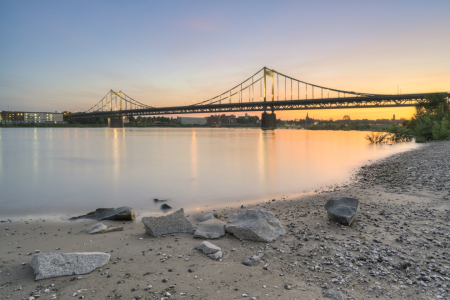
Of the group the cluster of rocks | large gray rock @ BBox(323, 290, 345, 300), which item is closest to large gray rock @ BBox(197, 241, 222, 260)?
the cluster of rocks

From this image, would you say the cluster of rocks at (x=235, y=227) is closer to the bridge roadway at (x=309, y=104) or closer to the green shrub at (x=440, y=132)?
the green shrub at (x=440, y=132)

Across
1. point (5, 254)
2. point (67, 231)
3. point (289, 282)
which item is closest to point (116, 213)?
point (67, 231)

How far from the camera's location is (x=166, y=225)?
4.39 meters

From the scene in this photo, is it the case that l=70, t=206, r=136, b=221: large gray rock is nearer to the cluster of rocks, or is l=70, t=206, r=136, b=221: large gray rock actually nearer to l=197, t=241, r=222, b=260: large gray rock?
the cluster of rocks

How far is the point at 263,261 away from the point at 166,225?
1.82m

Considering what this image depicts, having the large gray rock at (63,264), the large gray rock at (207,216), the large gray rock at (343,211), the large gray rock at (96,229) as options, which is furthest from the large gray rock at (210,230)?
the large gray rock at (343,211)

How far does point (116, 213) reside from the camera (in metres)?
5.33

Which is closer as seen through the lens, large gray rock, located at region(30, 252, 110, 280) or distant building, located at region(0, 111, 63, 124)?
large gray rock, located at region(30, 252, 110, 280)

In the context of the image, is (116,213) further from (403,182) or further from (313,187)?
(403,182)

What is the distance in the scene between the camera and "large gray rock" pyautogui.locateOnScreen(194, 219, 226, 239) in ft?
13.7

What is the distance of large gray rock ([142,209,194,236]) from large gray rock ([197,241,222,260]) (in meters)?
0.74

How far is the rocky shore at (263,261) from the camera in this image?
268cm

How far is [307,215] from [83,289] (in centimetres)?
399

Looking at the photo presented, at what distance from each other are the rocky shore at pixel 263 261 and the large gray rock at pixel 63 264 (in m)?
0.07
